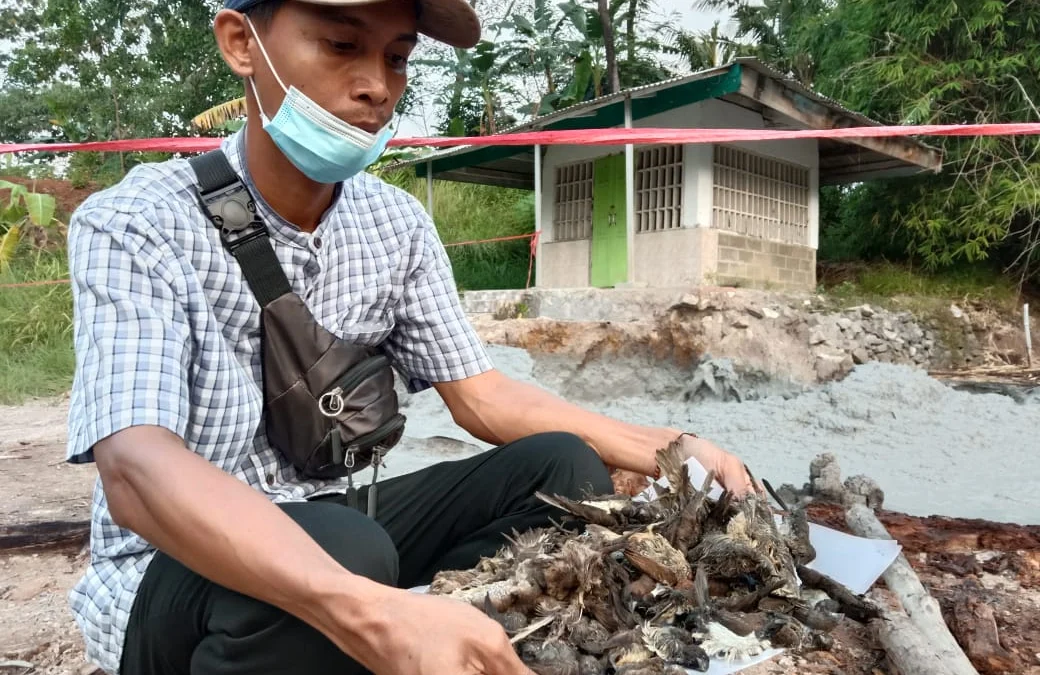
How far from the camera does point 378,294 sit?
5.09 feet

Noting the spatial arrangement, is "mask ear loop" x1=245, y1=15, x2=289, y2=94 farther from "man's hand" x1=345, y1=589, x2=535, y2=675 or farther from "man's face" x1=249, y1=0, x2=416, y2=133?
"man's hand" x1=345, y1=589, x2=535, y2=675

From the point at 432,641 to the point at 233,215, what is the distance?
→ 84cm

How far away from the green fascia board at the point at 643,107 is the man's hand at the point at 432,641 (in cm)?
695

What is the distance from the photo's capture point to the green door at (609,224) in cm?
878

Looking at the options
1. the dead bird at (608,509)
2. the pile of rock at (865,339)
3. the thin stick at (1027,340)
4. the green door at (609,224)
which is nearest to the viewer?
the dead bird at (608,509)

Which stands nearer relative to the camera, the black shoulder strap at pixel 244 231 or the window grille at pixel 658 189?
the black shoulder strap at pixel 244 231

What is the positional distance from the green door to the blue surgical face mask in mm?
7359

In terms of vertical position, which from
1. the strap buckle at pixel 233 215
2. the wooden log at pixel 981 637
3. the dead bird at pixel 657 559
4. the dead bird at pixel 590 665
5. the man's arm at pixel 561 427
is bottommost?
the wooden log at pixel 981 637

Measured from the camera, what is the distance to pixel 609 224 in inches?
350

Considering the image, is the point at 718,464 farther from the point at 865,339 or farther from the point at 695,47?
the point at 695,47

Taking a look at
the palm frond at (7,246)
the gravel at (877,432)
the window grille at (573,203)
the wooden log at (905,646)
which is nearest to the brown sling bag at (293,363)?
the wooden log at (905,646)

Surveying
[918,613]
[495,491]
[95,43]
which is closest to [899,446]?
[918,613]

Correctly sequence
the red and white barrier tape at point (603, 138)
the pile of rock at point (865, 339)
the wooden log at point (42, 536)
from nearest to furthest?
the wooden log at point (42, 536), the red and white barrier tape at point (603, 138), the pile of rock at point (865, 339)

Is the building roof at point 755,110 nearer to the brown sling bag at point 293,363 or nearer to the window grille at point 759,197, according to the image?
the window grille at point 759,197
